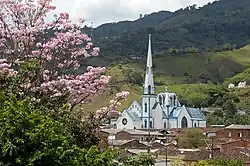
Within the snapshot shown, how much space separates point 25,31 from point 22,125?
10.9 feet

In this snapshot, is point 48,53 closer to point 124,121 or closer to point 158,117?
point 124,121

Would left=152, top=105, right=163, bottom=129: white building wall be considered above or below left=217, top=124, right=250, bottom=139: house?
above

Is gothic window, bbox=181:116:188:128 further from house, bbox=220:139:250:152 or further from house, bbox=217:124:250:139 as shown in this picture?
house, bbox=220:139:250:152

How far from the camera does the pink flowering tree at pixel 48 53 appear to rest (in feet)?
39.9

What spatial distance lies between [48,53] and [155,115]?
7021cm

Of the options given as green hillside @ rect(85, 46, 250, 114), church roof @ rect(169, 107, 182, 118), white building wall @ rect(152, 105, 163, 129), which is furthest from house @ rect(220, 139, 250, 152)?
green hillside @ rect(85, 46, 250, 114)

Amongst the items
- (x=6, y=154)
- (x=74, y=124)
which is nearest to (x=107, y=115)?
(x=74, y=124)

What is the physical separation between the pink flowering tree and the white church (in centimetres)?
6600

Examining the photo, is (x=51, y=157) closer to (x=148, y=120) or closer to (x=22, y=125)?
(x=22, y=125)

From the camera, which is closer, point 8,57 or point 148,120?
point 8,57

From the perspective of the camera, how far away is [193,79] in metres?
136

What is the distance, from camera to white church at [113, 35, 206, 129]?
81000mm

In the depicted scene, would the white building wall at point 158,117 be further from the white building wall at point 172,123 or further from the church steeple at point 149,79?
the church steeple at point 149,79

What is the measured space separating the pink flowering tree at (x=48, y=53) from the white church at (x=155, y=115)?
6600 cm
